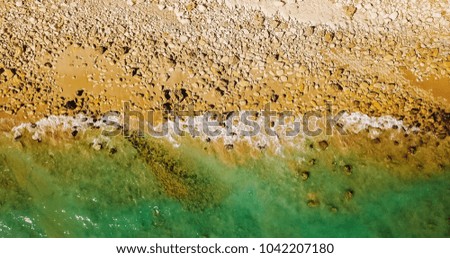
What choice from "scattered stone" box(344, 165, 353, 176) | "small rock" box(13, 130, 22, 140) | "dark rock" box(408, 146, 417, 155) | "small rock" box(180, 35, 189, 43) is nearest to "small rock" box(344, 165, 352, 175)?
"scattered stone" box(344, 165, 353, 176)

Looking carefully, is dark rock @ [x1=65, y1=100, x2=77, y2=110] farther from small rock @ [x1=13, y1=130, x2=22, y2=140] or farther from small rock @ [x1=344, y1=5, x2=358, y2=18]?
small rock @ [x1=344, y1=5, x2=358, y2=18]

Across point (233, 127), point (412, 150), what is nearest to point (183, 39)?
point (233, 127)

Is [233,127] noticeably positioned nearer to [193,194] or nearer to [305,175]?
[193,194]

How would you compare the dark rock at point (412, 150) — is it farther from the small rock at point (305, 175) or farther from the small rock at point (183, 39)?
the small rock at point (183, 39)

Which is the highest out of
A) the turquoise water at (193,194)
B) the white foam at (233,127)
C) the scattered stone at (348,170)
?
the white foam at (233,127)

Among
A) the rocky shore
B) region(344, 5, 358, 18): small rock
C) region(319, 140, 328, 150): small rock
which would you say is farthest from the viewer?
region(344, 5, 358, 18): small rock

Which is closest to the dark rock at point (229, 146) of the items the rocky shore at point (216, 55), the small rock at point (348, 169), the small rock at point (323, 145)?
the rocky shore at point (216, 55)

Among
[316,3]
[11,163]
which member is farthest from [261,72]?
[11,163]

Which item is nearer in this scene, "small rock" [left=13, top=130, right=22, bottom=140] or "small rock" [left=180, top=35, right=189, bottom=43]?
"small rock" [left=13, top=130, right=22, bottom=140]
